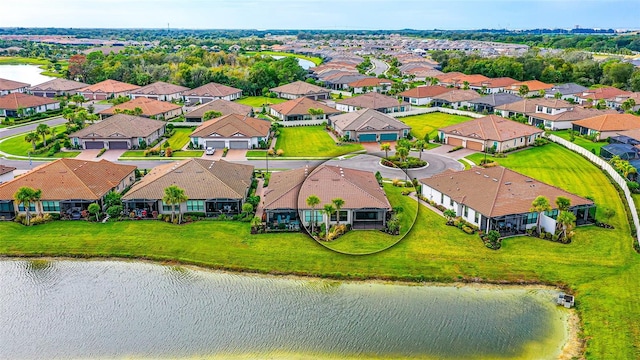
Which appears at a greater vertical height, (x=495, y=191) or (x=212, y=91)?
(x=495, y=191)

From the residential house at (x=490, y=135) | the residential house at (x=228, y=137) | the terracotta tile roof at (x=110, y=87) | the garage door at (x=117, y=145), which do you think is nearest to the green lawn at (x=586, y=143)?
the residential house at (x=490, y=135)

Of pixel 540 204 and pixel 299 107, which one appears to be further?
pixel 299 107

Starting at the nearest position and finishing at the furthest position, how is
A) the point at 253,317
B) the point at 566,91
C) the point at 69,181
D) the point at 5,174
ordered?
the point at 253,317, the point at 69,181, the point at 5,174, the point at 566,91

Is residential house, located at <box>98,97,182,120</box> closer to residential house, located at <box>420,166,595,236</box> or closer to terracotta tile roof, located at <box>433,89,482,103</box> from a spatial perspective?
terracotta tile roof, located at <box>433,89,482,103</box>

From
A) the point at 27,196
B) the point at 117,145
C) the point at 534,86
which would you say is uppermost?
the point at 27,196

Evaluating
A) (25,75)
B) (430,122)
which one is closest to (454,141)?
(430,122)

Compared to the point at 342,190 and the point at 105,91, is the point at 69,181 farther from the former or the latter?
the point at 105,91

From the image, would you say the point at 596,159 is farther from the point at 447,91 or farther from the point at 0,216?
the point at 0,216

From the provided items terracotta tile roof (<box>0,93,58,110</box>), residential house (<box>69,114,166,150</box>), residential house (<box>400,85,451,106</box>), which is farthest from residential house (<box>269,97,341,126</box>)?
terracotta tile roof (<box>0,93,58,110</box>)
